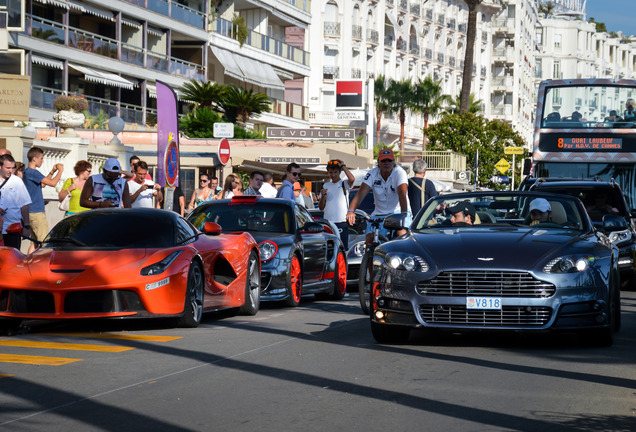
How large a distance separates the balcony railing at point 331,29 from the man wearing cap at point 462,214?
71.5 m

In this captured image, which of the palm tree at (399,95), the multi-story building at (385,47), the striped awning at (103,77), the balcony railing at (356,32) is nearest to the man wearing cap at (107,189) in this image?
the striped awning at (103,77)

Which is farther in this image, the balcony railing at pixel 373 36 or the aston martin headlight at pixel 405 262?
the balcony railing at pixel 373 36

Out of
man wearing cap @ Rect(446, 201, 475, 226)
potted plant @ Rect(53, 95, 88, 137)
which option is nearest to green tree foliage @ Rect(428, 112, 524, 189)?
potted plant @ Rect(53, 95, 88, 137)

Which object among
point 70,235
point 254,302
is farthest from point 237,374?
point 254,302

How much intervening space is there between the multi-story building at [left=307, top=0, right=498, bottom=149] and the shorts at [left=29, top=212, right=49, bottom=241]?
61.9 metres

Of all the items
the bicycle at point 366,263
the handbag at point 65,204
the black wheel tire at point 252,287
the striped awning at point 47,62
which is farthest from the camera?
the striped awning at point 47,62

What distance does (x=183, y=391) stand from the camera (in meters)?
7.59

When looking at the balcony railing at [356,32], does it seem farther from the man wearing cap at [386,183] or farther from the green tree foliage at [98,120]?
the man wearing cap at [386,183]

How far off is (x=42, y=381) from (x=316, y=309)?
23.3 feet

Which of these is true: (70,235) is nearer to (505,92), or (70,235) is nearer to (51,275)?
(51,275)

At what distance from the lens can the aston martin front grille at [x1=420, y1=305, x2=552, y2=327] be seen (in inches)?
380

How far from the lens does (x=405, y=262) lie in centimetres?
997

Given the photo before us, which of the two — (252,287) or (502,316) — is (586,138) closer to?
(252,287)

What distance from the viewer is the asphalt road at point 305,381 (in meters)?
6.60
